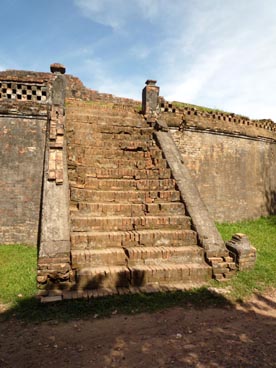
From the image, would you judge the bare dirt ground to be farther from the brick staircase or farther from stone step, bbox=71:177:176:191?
stone step, bbox=71:177:176:191

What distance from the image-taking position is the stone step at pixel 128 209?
237 inches

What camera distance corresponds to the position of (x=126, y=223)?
5.94 metres

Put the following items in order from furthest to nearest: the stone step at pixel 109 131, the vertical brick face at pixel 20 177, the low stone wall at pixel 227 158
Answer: the low stone wall at pixel 227 158, the stone step at pixel 109 131, the vertical brick face at pixel 20 177

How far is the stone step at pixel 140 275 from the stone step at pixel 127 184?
2.28 metres

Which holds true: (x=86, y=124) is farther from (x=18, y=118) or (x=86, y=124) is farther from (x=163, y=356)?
(x=163, y=356)

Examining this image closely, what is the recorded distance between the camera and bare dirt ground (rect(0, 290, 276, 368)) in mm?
3055

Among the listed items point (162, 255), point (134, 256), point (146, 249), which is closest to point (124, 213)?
point (146, 249)

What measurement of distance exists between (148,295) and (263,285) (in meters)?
2.33

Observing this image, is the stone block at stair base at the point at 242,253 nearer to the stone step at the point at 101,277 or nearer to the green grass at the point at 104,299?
the green grass at the point at 104,299

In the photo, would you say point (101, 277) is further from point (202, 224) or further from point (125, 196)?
point (202, 224)

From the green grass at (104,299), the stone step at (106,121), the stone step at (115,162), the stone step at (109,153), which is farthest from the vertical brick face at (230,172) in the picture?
the green grass at (104,299)

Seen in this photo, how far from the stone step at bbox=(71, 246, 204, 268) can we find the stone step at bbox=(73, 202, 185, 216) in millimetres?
1032

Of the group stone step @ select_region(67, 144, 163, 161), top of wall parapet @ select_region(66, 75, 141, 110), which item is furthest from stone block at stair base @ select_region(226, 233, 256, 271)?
top of wall parapet @ select_region(66, 75, 141, 110)

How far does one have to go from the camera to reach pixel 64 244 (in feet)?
15.8
